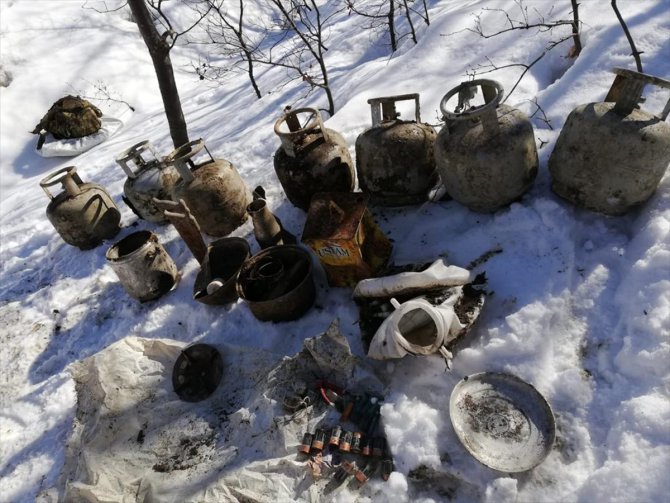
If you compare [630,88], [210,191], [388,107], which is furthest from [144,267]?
[630,88]

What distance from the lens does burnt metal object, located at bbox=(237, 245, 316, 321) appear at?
3.36m

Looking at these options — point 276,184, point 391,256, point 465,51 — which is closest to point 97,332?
point 276,184

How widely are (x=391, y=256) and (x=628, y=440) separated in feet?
6.83

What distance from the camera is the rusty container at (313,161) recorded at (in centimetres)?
370

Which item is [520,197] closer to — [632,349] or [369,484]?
[632,349]

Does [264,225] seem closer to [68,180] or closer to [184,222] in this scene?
[184,222]

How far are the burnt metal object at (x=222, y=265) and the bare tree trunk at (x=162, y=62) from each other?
2472 mm

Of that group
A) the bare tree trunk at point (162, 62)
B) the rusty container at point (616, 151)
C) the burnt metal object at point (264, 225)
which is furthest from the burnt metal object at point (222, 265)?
the rusty container at point (616, 151)

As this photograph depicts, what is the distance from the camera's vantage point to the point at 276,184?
16.2 ft

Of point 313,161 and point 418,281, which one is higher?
point 313,161

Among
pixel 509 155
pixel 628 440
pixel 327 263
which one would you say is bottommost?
pixel 628 440

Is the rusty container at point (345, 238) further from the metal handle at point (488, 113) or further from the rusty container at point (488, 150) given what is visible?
the metal handle at point (488, 113)

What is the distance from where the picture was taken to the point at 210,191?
13.4 feet

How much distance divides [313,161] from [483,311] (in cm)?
194
